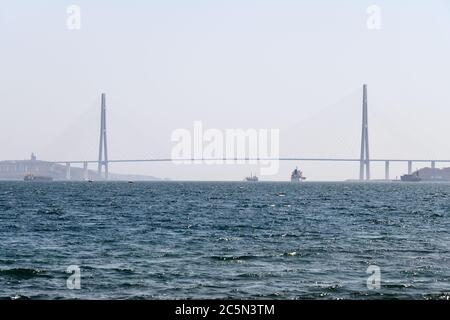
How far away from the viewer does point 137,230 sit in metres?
39.7

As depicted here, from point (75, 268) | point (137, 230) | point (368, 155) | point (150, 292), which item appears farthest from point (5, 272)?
point (368, 155)

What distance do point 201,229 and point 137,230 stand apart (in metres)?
3.35

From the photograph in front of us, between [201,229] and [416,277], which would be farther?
[201,229]

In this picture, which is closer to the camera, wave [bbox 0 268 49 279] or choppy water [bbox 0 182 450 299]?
choppy water [bbox 0 182 450 299]

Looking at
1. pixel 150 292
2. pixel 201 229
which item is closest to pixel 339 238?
pixel 201 229

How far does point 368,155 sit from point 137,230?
145 meters

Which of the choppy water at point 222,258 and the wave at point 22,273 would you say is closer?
the choppy water at point 222,258

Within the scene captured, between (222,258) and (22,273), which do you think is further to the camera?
(222,258)
